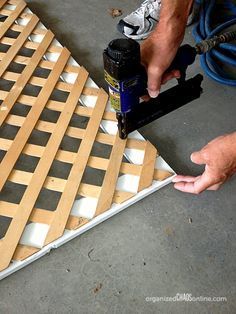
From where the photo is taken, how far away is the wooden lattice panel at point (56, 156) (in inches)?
33.0

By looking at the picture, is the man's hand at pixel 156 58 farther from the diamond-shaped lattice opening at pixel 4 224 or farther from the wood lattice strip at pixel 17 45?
the wood lattice strip at pixel 17 45

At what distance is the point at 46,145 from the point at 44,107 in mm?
170

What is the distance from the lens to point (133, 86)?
814 millimetres

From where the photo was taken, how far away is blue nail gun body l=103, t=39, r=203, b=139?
2.44 feet

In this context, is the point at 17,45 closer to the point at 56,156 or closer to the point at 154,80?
the point at 56,156

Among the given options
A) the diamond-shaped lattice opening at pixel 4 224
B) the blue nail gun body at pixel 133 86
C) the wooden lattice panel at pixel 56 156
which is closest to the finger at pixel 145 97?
the blue nail gun body at pixel 133 86

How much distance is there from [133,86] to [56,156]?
0.32m

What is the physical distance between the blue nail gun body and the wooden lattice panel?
0.10m

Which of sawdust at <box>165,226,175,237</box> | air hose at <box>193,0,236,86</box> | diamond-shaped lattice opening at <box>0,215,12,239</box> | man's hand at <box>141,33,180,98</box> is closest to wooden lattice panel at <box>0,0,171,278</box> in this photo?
diamond-shaped lattice opening at <box>0,215,12,239</box>

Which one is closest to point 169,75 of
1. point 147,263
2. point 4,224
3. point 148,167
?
point 148,167

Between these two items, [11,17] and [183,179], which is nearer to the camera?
[183,179]

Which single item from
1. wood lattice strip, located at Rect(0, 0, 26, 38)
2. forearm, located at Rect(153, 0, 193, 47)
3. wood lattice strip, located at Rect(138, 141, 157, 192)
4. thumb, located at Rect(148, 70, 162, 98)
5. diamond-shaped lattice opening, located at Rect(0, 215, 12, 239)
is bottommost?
diamond-shaped lattice opening, located at Rect(0, 215, 12, 239)

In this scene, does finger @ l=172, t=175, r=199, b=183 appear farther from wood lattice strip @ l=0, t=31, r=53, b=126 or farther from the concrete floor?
wood lattice strip @ l=0, t=31, r=53, b=126

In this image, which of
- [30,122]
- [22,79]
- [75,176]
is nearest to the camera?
[75,176]
